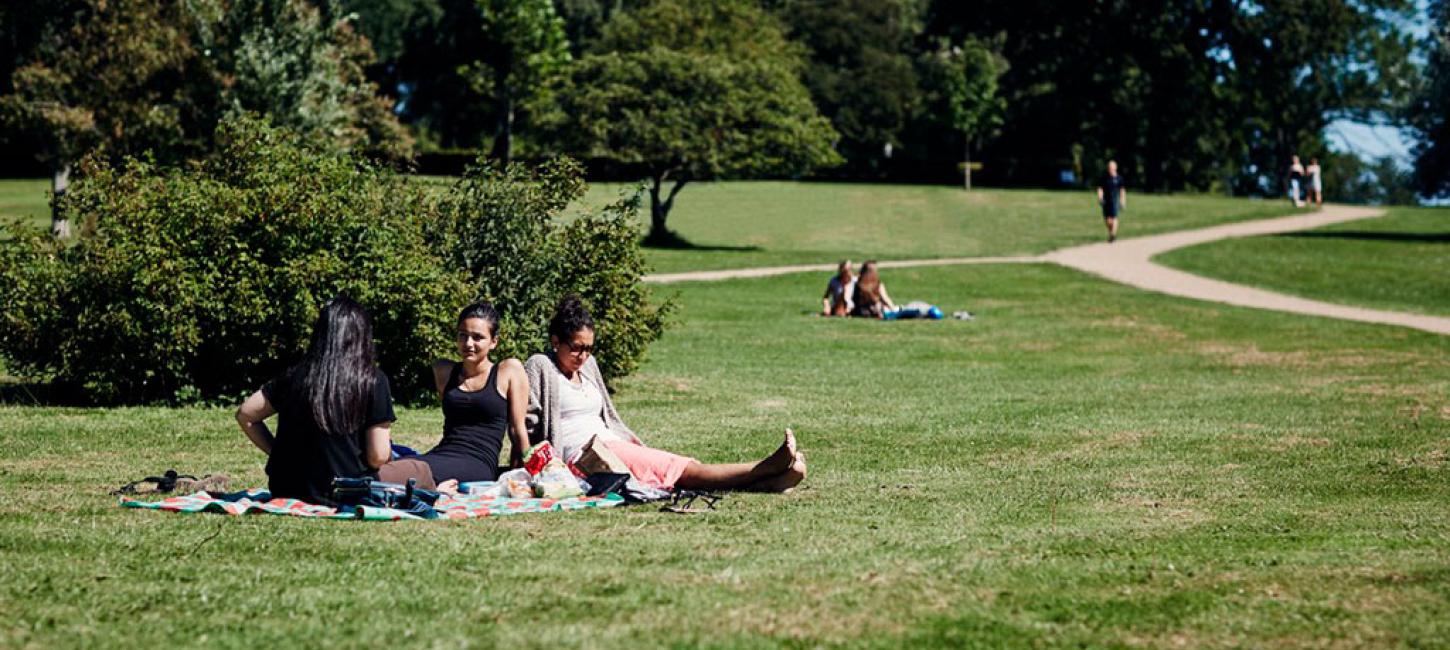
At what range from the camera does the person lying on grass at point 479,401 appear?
893 centimetres

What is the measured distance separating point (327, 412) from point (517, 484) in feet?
4.02

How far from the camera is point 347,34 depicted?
4081cm

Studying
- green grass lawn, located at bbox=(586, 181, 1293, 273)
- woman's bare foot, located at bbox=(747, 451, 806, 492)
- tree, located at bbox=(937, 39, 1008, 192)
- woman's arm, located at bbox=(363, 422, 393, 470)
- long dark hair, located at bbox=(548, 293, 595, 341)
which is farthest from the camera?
tree, located at bbox=(937, 39, 1008, 192)

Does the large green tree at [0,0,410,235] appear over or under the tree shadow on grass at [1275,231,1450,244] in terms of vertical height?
over

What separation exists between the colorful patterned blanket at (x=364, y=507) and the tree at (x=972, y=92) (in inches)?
2676

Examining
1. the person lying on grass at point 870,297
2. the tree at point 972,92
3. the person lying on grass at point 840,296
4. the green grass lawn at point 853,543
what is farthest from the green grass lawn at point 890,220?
the green grass lawn at point 853,543

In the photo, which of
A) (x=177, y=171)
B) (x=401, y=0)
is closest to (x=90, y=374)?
(x=177, y=171)

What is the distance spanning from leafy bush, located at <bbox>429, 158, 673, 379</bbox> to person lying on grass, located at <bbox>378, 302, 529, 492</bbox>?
5491mm

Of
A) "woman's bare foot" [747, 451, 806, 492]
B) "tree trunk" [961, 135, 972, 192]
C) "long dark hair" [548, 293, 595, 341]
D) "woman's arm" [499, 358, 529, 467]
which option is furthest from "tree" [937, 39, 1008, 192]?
"woman's arm" [499, 358, 529, 467]

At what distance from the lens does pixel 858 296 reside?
26.2 metres

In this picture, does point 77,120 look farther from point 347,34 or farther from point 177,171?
point 177,171

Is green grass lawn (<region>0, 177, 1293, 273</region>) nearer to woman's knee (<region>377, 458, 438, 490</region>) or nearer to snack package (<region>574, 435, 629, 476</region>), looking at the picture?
snack package (<region>574, 435, 629, 476</region>)

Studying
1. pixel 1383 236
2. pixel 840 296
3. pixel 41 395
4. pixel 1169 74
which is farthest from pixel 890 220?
pixel 41 395

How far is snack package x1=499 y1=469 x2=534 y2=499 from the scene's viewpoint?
866 centimetres
